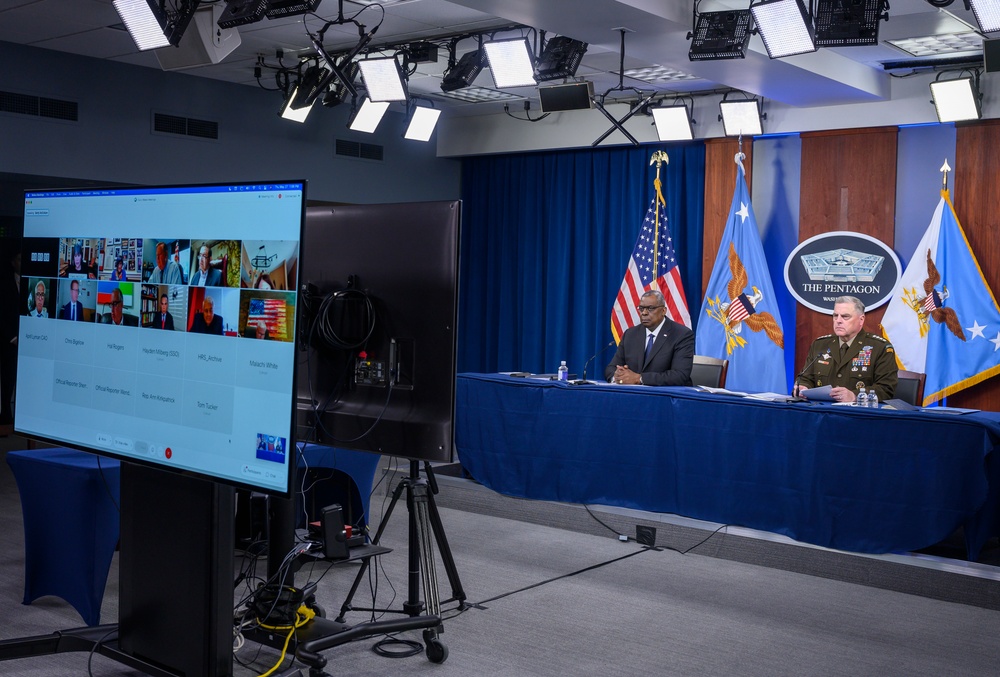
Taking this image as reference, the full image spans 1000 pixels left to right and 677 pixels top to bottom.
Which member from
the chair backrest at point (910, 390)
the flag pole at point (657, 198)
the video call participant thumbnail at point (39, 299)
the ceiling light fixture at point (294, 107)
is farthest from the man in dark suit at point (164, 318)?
the flag pole at point (657, 198)

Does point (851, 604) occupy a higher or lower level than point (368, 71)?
lower

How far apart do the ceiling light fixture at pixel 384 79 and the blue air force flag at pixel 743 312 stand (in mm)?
2927

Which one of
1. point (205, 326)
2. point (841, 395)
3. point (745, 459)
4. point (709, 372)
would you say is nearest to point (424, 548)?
point (205, 326)

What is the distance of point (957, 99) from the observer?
6473 mm

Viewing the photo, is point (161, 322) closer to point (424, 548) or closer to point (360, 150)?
point (424, 548)

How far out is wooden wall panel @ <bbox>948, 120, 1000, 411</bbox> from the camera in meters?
6.84

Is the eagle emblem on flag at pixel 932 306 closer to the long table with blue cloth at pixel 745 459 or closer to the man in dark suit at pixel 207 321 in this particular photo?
the long table with blue cloth at pixel 745 459

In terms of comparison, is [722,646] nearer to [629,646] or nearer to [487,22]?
[629,646]

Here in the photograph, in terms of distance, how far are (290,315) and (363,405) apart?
600mm

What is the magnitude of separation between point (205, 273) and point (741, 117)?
5.90 meters

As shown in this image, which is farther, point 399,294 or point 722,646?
point 722,646

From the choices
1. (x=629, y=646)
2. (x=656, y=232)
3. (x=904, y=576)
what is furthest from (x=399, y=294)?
(x=656, y=232)

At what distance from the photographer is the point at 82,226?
2.71 meters

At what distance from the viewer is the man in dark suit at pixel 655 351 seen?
596 cm
